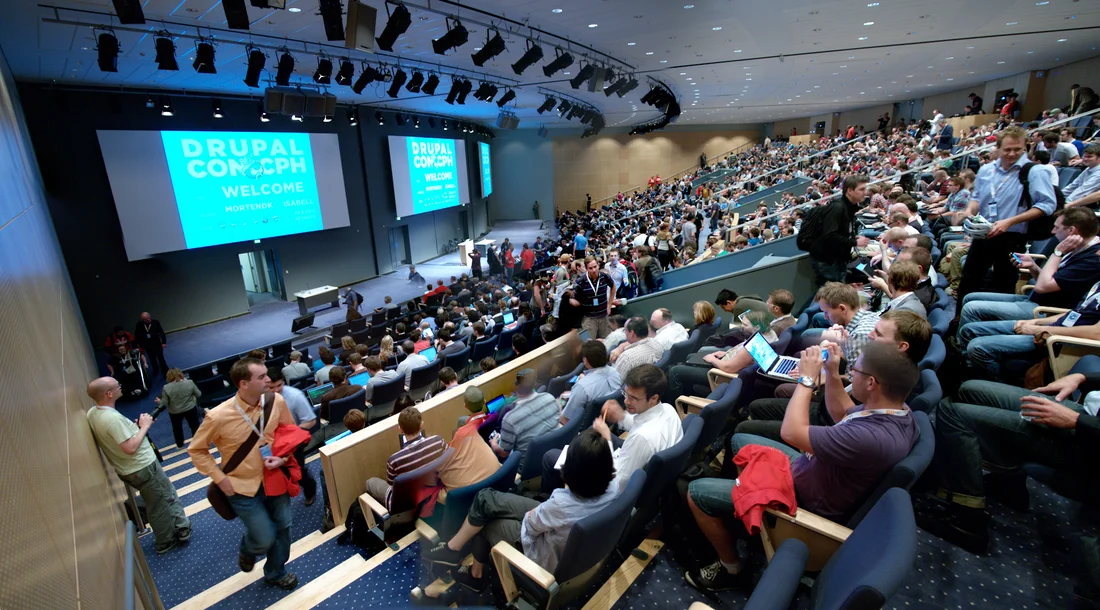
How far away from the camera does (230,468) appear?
2691 mm

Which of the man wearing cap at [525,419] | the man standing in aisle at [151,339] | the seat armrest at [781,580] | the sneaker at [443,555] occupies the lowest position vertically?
the man standing in aisle at [151,339]

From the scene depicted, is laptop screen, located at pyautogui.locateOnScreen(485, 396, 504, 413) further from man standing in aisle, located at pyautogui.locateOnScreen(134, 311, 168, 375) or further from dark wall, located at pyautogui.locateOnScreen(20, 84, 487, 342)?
dark wall, located at pyautogui.locateOnScreen(20, 84, 487, 342)

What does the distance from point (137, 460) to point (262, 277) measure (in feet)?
40.5

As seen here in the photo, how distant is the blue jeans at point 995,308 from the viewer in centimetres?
325

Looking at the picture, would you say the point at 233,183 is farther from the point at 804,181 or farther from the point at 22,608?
the point at 804,181

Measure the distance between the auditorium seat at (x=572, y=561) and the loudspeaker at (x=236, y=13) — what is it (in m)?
5.42

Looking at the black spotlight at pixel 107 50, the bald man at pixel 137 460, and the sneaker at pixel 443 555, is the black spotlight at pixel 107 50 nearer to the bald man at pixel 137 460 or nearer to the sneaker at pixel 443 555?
the bald man at pixel 137 460

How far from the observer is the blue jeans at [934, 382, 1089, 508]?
2105mm

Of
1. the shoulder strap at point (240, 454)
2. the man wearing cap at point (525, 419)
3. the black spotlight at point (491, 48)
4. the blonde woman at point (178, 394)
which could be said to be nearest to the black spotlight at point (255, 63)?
the black spotlight at point (491, 48)

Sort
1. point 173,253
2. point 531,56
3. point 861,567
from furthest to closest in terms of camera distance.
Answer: point 173,253 → point 531,56 → point 861,567

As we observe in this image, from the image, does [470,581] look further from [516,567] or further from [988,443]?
[988,443]

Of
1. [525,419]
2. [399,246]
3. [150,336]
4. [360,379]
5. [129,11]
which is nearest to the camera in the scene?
[525,419]

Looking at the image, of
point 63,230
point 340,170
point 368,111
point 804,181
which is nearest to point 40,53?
point 63,230

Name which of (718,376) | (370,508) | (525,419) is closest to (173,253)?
(370,508)
